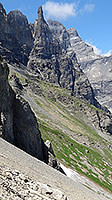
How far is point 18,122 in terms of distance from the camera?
34250 mm

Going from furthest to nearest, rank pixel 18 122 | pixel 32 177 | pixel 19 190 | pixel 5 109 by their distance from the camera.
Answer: pixel 18 122, pixel 5 109, pixel 32 177, pixel 19 190

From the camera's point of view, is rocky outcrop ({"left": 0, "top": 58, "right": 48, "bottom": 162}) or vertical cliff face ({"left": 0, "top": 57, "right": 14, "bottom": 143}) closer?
vertical cliff face ({"left": 0, "top": 57, "right": 14, "bottom": 143})

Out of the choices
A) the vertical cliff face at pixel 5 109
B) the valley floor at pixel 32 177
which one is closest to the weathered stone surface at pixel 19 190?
the valley floor at pixel 32 177

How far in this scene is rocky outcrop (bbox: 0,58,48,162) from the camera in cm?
2883

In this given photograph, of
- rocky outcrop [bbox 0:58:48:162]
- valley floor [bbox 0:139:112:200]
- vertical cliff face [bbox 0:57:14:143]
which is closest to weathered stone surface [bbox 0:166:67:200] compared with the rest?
valley floor [bbox 0:139:112:200]

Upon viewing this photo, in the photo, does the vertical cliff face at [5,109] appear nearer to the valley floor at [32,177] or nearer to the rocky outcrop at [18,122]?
the rocky outcrop at [18,122]

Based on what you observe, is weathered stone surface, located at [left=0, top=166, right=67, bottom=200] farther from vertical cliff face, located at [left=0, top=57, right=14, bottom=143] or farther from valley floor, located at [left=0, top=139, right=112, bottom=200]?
vertical cliff face, located at [left=0, top=57, right=14, bottom=143]

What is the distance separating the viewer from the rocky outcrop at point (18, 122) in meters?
28.8

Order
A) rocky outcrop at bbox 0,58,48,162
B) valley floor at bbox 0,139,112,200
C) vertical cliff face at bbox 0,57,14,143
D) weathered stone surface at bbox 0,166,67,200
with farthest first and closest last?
rocky outcrop at bbox 0,58,48,162, vertical cliff face at bbox 0,57,14,143, valley floor at bbox 0,139,112,200, weathered stone surface at bbox 0,166,67,200

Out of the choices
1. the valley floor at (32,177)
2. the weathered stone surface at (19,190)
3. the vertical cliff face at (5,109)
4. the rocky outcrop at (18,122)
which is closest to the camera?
the weathered stone surface at (19,190)

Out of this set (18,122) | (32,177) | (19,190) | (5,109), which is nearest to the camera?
(19,190)

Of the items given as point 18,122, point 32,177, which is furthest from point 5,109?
point 32,177

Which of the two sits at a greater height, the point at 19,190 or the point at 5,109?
the point at 5,109

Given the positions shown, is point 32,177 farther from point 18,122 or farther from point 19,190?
point 18,122
